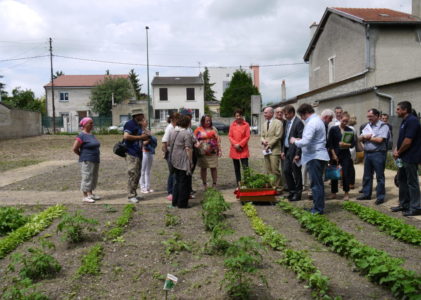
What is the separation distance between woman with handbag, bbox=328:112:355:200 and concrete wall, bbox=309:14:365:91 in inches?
575

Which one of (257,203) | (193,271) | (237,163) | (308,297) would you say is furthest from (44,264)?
(237,163)

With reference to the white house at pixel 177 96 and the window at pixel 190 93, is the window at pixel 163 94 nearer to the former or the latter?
the white house at pixel 177 96

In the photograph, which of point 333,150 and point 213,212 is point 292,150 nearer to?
point 333,150

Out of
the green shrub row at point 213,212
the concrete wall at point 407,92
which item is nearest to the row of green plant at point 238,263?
the green shrub row at point 213,212

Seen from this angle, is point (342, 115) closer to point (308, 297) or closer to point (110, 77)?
point (308, 297)

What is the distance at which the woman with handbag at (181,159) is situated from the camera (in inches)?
295

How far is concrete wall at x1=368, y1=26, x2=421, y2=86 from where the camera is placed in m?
21.0

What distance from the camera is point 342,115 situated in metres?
8.62

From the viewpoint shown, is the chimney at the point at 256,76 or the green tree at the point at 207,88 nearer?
the chimney at the point at 256,76

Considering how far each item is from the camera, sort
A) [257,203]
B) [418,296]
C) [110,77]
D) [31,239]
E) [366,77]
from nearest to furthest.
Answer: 1. [418,296]
2. [31,239]
3. [257,203]
4. [366,77]
5. [110,77]

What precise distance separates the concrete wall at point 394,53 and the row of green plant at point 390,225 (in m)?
15.9

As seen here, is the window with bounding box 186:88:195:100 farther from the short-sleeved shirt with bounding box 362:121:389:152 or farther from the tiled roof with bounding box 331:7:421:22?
the short-sleeved shirt with bounding box 362:121:389:152

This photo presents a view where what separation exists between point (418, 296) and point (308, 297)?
3.06ft

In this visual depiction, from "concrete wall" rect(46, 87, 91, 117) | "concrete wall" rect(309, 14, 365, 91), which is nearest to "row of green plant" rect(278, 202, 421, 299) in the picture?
"concrete wall" rect(309, 14, 365, 91)
